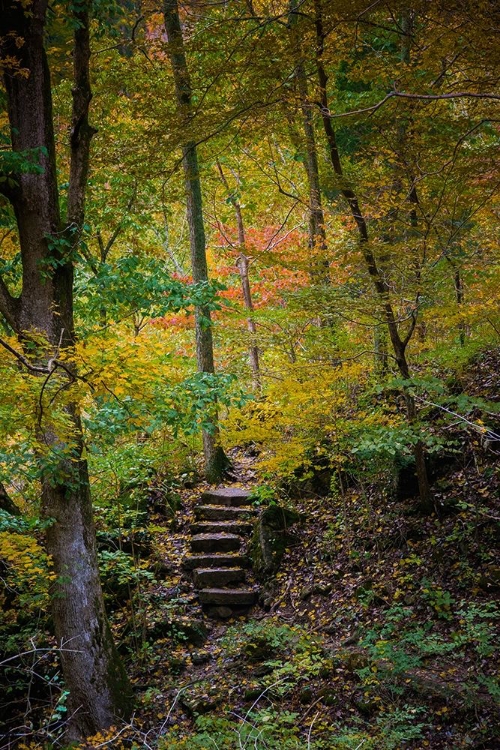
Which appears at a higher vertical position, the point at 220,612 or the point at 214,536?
the point at 214,536

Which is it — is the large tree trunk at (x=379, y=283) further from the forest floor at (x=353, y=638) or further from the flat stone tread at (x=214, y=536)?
the flat stone tread at (x=214, y=536)

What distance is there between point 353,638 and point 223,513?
11.4ft

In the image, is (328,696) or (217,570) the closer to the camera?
(328,696)

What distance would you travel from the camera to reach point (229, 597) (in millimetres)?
7203

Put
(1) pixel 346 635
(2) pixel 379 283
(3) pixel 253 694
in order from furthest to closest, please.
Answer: (2) pixel 379 283, (1) pixel 346 635, (3) pixel 253 694

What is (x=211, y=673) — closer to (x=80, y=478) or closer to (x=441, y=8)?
(x=80, y=478)

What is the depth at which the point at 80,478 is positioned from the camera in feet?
17.7

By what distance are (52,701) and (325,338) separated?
17.5 feet

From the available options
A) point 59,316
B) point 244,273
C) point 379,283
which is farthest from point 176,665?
point 244,273

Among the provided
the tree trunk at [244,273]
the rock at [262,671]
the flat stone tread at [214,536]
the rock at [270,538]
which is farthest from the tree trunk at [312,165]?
the rock at [262,671]

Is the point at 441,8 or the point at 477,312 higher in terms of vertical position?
the point at 441,8

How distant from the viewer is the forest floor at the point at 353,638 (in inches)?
166

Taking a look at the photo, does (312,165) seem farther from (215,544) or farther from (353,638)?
(353,638)

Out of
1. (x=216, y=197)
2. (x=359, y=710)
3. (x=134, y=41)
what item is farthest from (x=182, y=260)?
(x=359, y=710)
